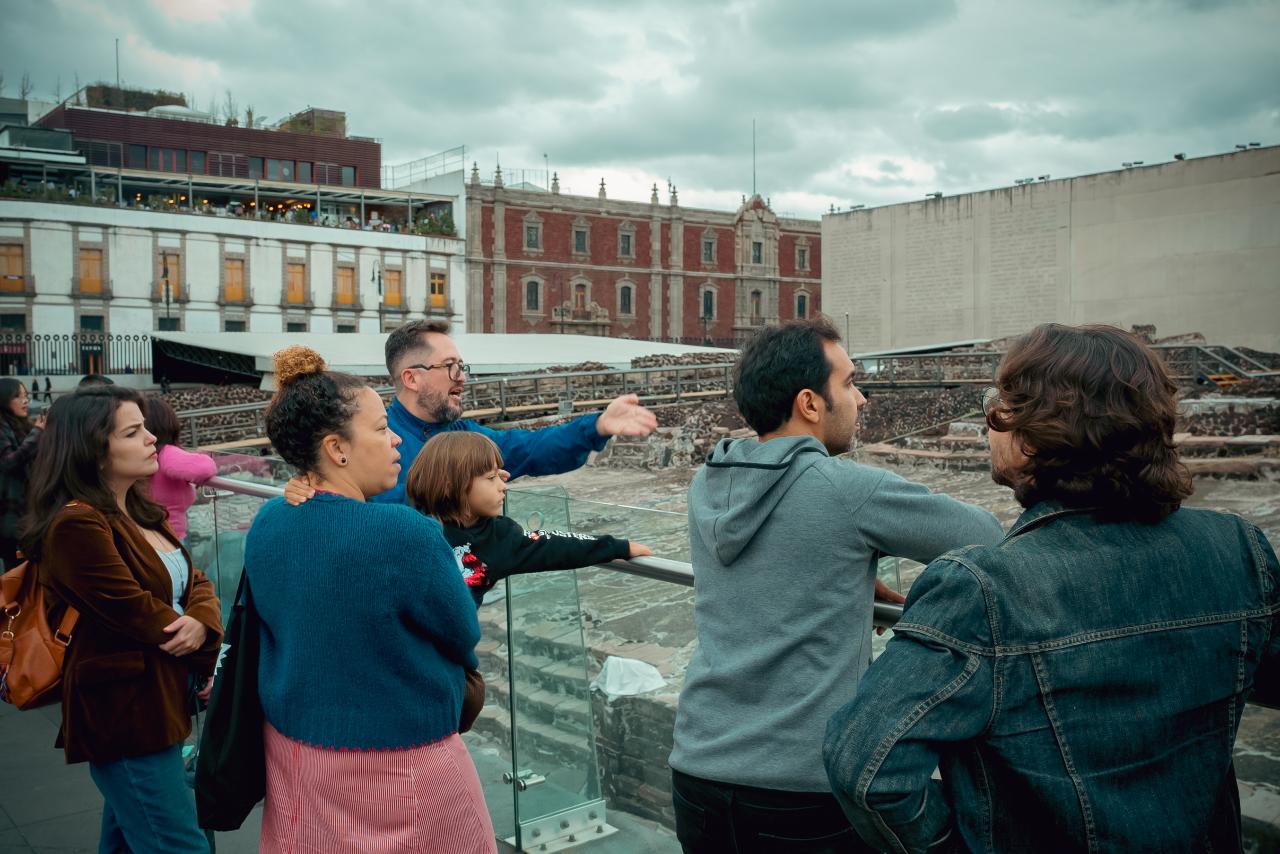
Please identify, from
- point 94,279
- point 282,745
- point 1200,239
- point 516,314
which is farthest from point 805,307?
point 282,745

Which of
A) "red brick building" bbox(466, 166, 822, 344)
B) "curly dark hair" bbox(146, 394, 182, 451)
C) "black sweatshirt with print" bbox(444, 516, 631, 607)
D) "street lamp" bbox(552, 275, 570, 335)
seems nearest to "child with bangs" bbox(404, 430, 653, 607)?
"black sweatshirt with print" bbox(444, 516, 631, 607)

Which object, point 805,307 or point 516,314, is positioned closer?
point 516,314

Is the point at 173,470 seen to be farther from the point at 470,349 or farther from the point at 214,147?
the point at 214,147

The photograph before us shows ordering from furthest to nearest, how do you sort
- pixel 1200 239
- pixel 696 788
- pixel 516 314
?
pixel 516 314 < pixel 1200 239 < pixel 696 788

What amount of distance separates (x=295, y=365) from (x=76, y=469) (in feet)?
3.17

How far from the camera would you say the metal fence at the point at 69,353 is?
34.7 m

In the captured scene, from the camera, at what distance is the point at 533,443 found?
342 centimetres

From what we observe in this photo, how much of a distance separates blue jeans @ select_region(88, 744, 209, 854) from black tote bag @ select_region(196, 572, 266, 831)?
62 centimetres

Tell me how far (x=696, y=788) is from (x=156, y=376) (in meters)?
33.6

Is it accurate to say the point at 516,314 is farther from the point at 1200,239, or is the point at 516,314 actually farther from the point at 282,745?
the point at 282,745

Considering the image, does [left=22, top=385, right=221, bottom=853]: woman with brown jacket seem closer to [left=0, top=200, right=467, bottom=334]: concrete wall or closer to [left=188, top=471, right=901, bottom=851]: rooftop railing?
[left=188, top=471, right=901, bottom=851]: rooftop railing

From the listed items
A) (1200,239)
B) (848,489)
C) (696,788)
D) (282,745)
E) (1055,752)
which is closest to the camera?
(1055,752)

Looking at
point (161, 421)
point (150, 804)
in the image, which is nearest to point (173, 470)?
point (161, 421)

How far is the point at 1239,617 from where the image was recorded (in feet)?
4.47
